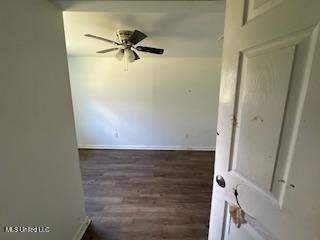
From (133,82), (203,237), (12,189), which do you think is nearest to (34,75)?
(12,189)

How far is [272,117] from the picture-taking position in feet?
2.08

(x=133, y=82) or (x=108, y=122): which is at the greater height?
(x=133, y=82)

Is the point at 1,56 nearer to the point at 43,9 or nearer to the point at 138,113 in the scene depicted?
the point at 43,9

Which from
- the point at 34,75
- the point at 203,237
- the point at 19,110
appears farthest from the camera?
the point at 203,237

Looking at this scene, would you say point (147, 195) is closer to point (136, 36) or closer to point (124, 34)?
point (136, 36)

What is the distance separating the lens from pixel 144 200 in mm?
2322

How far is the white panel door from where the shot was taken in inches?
19.8

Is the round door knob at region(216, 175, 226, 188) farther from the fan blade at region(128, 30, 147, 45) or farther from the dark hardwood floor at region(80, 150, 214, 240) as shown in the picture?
the fan blade at region(128, 30, 147, 45)

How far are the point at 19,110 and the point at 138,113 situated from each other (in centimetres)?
307

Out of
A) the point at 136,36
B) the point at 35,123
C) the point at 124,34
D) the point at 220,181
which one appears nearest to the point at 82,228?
the point at 35,123

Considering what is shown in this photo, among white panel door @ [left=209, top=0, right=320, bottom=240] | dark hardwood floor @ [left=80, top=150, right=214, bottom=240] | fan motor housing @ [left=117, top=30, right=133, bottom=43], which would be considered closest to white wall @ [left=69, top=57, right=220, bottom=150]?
dark hardwood floor @ [left=80, top=150, right=214, bottom=240]

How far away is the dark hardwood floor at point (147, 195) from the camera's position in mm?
1865

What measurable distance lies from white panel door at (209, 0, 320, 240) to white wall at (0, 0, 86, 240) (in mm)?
1178

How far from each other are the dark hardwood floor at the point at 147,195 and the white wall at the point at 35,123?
1.83 ft
